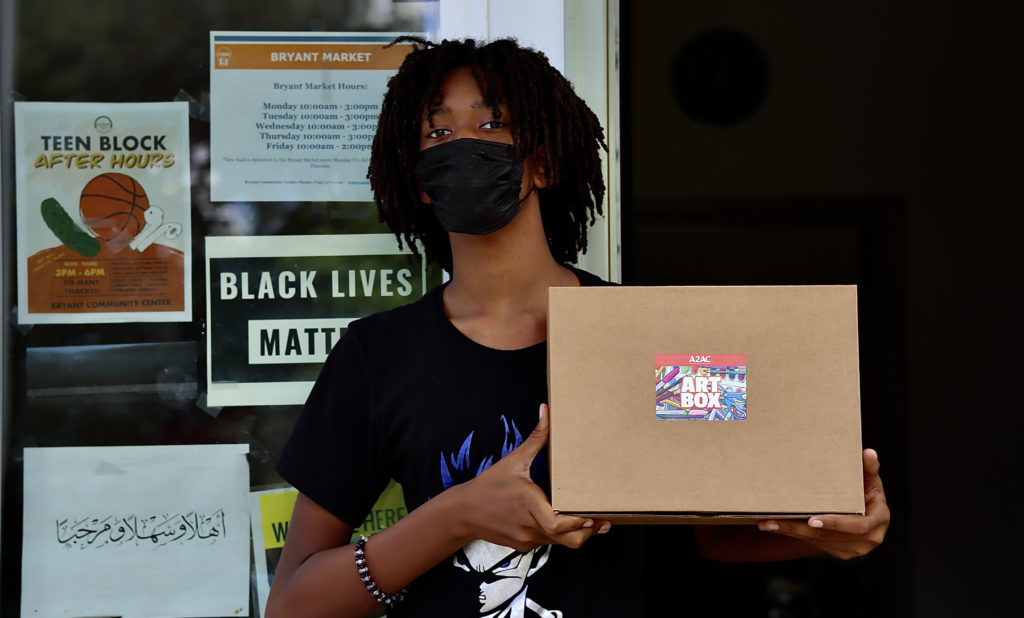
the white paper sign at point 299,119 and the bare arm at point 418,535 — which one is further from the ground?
the white paper sign at point 299,119

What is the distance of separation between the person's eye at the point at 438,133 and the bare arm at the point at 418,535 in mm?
472

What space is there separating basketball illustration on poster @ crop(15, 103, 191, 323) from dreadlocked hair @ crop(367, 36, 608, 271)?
0.55m

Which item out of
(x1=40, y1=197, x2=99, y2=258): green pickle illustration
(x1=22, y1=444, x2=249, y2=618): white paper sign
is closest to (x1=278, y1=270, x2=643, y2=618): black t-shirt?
(x1=22, y1=444, x2=249, y2=618): white paper sign

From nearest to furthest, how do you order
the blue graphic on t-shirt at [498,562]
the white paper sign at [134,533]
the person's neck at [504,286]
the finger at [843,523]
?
1. the finger at [843,523]
2. the blue graphic on t-shirt at [498,562]
3. the person's neck at [504,286]
4. the white paper sign at [134,533]

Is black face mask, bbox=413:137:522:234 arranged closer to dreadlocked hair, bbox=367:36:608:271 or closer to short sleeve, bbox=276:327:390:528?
dreadlocked hair, bbox=367:36:608:271

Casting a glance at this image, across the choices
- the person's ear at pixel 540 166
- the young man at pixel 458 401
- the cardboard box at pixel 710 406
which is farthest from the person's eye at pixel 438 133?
the cardboard box at pixel 710 406

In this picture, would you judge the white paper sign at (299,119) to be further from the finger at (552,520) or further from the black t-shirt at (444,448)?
the finger at (552,520)

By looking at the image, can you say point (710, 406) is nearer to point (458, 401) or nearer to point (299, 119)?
point (458, 401)

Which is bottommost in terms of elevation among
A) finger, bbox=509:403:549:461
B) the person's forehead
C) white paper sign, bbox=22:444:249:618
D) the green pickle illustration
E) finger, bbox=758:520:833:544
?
white paper sign, bbox=22:444:249:618

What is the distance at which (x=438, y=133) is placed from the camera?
4.59 feet

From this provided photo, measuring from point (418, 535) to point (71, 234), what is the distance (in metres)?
1.07

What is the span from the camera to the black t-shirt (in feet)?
4.32

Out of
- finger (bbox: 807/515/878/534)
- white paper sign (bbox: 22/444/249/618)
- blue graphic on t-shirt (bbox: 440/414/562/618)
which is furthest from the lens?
white paper sign (bbox: 22/444/249/618)

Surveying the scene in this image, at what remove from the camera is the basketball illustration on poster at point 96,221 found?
1.88m
